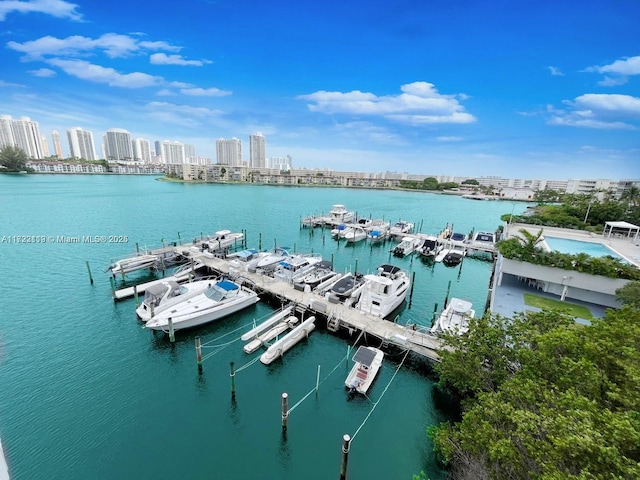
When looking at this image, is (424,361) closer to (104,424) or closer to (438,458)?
(438,458)

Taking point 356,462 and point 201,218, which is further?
point 201,218

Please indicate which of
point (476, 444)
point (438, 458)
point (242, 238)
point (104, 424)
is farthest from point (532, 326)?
point (242, 238)

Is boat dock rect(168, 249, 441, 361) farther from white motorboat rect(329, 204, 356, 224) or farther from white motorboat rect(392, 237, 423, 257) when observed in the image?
white motorboat rect(329, 204, 356, 224)

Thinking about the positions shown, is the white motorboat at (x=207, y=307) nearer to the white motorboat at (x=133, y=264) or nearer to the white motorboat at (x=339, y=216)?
the white motorboat at (x=133, y=264)

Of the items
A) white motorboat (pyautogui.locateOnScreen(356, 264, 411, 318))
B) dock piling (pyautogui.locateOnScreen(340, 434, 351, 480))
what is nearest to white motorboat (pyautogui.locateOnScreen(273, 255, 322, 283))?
white motorboat (pyautogui.locateOnScreen(356, 264, 411, 318))

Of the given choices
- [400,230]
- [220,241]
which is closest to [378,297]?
[220,241]

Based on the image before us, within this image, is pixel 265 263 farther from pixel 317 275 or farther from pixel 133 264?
pixel 133 264
